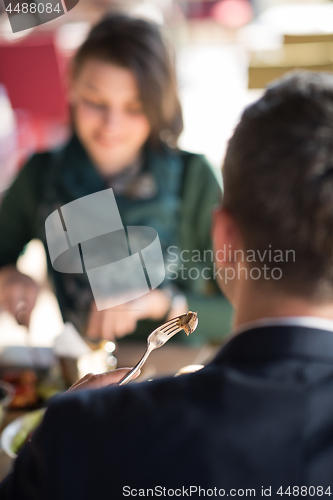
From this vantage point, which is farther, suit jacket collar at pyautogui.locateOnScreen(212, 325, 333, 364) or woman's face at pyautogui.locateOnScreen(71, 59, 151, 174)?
woman's face at pyautogui.locateOnScreen(71, 59, 151, 174)

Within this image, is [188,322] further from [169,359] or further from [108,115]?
[108,115]

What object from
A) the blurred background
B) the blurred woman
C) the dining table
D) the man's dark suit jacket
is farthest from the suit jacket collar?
the blurred woman

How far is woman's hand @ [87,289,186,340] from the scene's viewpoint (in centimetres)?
78

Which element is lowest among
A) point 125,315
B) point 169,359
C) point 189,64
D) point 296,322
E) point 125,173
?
point 189,64

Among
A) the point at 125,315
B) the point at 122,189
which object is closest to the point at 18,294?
the point at 125,315

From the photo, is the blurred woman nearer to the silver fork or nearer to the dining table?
the dining table

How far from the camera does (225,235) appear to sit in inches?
17.7

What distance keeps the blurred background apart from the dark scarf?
0.08 meters

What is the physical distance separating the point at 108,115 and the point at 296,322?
0.78 metres

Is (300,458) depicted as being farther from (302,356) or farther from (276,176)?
(276,176)


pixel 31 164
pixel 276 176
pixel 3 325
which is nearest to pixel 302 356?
pixel 276 176

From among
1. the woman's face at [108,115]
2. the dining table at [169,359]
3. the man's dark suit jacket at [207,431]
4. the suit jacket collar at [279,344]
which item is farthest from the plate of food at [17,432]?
the woman's face at [108,115]

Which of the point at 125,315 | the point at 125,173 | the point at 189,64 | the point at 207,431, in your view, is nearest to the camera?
the point at 207,431

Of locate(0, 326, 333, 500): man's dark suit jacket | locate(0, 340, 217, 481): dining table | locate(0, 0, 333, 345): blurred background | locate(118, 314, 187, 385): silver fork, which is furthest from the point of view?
locate(0, 0, 333, 345): blurred background
